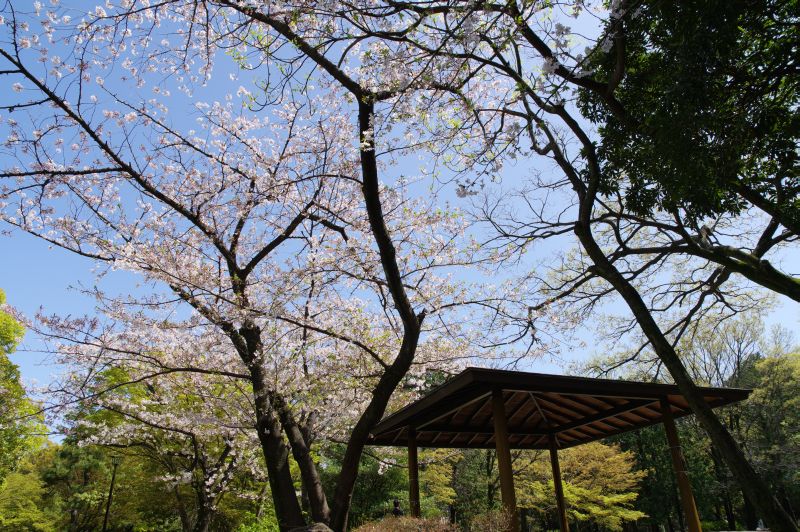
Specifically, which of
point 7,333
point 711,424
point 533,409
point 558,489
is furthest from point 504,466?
point 7,333

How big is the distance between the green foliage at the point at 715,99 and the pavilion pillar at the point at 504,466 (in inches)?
103

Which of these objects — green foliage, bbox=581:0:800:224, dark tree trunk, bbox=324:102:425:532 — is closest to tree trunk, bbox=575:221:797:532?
green foliage, bbox=581:0:800:224

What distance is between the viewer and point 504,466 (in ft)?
14.9

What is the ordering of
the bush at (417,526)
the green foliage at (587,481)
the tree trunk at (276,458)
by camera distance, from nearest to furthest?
the bush at (417,526) < the tree trunk at (276,458) < the green foliage at (587,481)

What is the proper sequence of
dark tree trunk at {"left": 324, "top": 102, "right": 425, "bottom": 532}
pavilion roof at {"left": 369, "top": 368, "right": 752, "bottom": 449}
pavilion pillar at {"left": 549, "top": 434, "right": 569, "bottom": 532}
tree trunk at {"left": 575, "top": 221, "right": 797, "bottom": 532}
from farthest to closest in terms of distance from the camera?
1. pavilion pillar at {"left": 549, "top": 434, "right": 569, "bottom": 532}
2. pavilion roof at {"left": 369, "top": 368, "right": 752, "bottom": 449}
3. tree trunk at {"left": 575, "top": 221, "right": 797, "bottom": 532}
4. dark tree trunk at {"left": 324, "top": 102, "right": 425, "bottom": 532}

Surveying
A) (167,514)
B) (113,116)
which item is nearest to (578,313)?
(113,116)

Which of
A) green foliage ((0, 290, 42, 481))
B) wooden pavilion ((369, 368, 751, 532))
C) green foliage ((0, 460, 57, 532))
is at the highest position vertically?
green foliage ((0, 290, 42, 481))

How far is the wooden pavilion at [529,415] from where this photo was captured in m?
4.73

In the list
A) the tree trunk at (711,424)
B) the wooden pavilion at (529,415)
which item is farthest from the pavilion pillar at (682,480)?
the tree trunk at (711,424)

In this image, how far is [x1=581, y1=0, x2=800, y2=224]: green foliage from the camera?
319 cm

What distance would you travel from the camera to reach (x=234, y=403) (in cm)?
763

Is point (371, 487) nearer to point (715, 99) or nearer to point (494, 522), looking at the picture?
point (494, 522)

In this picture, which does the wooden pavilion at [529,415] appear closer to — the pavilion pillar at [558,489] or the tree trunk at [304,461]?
the pavilion pillar at [558,489]

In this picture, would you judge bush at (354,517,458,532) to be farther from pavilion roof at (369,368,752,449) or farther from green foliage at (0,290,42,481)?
green foliage at (0,290,42,481)
